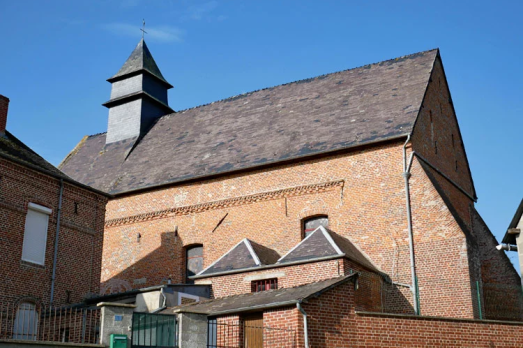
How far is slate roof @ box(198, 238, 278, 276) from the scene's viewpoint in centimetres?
1923

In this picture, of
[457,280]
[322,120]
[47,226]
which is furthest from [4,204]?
[457,280]

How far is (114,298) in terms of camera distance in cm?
1992

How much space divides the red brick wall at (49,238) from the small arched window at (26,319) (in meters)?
0.27

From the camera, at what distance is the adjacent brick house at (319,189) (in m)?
18.6

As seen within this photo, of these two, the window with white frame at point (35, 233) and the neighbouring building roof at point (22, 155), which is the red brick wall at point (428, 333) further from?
the neighbouring building roof at point (22, 155)

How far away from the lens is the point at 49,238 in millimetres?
18875

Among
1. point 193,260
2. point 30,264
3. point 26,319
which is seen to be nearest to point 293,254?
point 193,260

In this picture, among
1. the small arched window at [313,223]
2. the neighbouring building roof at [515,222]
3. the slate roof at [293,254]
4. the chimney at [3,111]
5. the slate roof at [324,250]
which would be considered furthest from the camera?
the small arched window at [313,223]

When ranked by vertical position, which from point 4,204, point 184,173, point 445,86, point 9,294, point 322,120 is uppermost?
point 445,86

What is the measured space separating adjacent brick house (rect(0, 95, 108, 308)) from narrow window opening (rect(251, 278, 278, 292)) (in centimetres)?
516

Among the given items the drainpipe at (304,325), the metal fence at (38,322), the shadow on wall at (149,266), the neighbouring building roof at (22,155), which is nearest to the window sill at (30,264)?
the metal fence at (38,322)

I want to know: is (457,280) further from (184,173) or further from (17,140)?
(17,140)

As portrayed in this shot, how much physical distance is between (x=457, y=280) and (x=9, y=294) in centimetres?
1238

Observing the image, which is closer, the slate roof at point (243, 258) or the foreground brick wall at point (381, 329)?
the foreground brick wall at point (381, 329)
